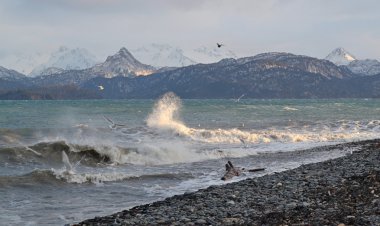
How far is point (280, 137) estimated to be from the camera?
43.7m

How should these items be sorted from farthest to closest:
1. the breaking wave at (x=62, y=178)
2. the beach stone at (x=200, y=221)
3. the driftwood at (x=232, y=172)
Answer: the driftwood at (x=232, y=172)
the breaking wave at (x=62, y=178)
the beach stone at (x=200, y=221)

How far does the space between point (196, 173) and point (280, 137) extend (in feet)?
68.2

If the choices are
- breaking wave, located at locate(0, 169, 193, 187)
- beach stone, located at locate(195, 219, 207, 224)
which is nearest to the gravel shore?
beach stone, located at locate(195, 219, 207, 224)

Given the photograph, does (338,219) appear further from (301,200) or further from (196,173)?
(196,173)

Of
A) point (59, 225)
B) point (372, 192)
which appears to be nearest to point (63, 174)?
point (59, 225)

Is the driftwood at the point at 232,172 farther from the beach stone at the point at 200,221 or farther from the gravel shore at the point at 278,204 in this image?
the beach stone at the point at 200,221

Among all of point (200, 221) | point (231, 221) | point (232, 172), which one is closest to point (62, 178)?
point (232, 172)

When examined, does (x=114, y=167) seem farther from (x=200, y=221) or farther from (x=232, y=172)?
(x=200, y=221)

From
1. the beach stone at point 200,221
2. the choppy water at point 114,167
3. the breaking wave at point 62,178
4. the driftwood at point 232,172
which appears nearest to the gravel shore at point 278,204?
the beach stone at point 200,221

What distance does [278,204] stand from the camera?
48.0ft

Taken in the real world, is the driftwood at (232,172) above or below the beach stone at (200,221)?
below

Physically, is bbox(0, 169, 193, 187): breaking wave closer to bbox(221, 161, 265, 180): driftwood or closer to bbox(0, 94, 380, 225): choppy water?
bbox(0, 94, 380, 225): choppy water

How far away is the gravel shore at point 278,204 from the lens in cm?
1238

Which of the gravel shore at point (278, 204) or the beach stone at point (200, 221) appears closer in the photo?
the gravel shore at point (278, 204)
